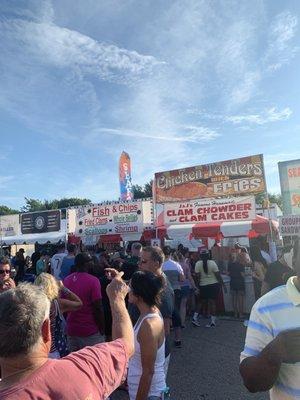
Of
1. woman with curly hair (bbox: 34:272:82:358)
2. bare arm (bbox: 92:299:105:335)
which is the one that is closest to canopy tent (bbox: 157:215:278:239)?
bare arm (bbox: 92:299:105:335)

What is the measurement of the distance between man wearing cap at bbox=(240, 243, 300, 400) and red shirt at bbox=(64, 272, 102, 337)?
342 centimetres

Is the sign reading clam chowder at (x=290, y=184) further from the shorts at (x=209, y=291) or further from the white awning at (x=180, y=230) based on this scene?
the shorts at (x=209, y=291)

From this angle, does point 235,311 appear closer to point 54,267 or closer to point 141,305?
point 54,267

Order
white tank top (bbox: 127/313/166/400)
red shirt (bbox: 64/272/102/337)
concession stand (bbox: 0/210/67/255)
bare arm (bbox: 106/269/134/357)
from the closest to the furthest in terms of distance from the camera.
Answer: bare arm (bbox: 106/269/134/357) → white tank top (bbox: 127/313/166/400) → red shirt (bbox: 64/272/102/337) → concession stand (bbox: 0/210/67/255)

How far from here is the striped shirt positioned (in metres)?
1.77

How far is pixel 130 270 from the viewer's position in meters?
6.49

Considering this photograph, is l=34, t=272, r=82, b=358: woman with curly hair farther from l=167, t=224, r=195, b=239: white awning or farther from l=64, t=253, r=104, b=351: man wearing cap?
l=167, t=224, r=195, b=239: white awning

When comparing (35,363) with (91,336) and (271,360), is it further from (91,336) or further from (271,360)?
(91,336)

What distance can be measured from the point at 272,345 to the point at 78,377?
809mm

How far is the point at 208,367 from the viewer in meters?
6.16

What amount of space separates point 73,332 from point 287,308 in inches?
149

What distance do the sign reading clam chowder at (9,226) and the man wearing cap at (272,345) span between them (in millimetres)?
21249

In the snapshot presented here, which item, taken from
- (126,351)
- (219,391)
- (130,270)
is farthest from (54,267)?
(126,351)

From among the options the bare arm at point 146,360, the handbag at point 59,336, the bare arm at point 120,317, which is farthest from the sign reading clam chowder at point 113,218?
the bare arm at point 120,317
